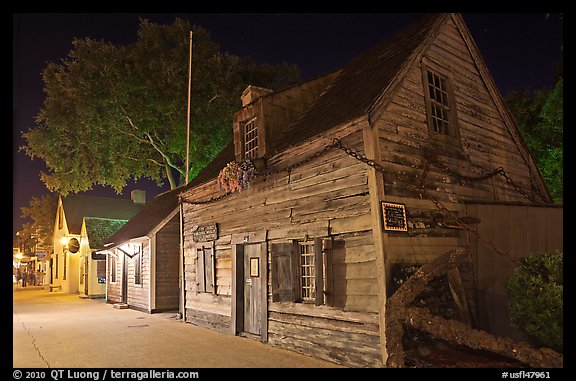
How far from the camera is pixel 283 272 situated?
1063cm

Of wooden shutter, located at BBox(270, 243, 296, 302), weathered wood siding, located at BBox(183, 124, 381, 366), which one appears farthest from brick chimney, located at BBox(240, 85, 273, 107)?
wooden shutter, located at BBox(270, 243, 296, 302)

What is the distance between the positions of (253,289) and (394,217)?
5218mm

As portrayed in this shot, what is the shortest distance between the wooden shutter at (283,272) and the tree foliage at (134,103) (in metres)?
18.0

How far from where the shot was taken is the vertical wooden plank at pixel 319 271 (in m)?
9.30

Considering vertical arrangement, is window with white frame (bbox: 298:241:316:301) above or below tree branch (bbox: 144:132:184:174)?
below

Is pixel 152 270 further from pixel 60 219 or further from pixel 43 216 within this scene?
pixel 43 216

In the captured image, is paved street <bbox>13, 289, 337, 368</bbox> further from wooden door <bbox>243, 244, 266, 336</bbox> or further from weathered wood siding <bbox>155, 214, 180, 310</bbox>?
weathered wood siding <bbox>155, 214, 180, 310</bbox>

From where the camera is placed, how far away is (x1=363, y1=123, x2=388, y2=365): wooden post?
802 centimetres

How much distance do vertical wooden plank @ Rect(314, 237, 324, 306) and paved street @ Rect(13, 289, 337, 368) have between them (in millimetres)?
1206

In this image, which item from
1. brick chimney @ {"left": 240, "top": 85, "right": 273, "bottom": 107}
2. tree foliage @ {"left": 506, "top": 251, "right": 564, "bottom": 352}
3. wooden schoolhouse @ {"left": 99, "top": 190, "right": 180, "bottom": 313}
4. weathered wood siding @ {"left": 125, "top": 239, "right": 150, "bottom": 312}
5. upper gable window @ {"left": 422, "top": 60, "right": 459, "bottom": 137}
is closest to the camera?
tree foliage @ {"left": 506, "top": 251, "right": 564, "bottom": 352}

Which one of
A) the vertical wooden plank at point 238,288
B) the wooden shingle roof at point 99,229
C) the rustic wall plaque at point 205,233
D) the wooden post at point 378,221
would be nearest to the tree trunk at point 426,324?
the wooden post at point 378,221

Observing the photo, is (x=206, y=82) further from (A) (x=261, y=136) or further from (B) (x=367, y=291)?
(B) (x=367, y=291)

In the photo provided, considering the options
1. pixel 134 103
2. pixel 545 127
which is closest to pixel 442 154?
pixel 545 127

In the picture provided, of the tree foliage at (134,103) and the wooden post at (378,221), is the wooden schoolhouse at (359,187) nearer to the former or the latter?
the wooden post at (378,221)
